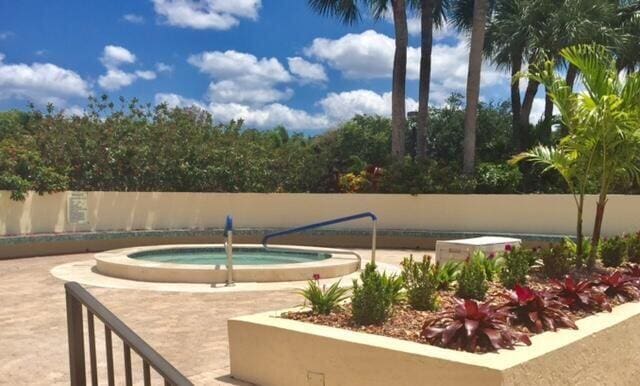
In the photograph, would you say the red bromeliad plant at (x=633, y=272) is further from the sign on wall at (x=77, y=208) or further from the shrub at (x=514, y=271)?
the sign on wall at (x=77, y=208)

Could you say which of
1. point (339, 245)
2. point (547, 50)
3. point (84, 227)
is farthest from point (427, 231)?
point (84, 227)

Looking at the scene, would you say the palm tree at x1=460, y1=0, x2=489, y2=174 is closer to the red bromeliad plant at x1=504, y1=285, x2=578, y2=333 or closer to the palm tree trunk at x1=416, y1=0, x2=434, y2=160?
the palm tree trunk at x1=416, y1=0, x2=434, y2=160

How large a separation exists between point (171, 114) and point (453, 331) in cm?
1564

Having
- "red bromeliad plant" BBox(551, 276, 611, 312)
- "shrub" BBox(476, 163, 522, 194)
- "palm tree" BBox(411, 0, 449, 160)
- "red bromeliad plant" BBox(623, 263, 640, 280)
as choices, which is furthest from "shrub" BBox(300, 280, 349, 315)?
"palm tree" BBox(411, 0, 449, 160)

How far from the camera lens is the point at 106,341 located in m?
2.62

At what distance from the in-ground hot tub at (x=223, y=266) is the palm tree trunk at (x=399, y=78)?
286 inches

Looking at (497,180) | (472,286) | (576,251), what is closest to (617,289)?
(472,286)

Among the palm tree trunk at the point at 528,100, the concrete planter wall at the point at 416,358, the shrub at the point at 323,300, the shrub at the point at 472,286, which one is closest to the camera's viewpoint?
the concrete planter wall at the point at 416,358

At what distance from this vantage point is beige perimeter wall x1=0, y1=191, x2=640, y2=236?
15023 mm

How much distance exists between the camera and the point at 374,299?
4.56m

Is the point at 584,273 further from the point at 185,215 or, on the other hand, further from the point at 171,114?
the point at 171,114

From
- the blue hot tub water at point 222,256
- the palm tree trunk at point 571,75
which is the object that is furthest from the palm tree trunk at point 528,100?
the blue hot tub water at point 222,256

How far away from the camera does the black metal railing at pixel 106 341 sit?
2014mm

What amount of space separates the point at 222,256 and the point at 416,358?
9868 mm
